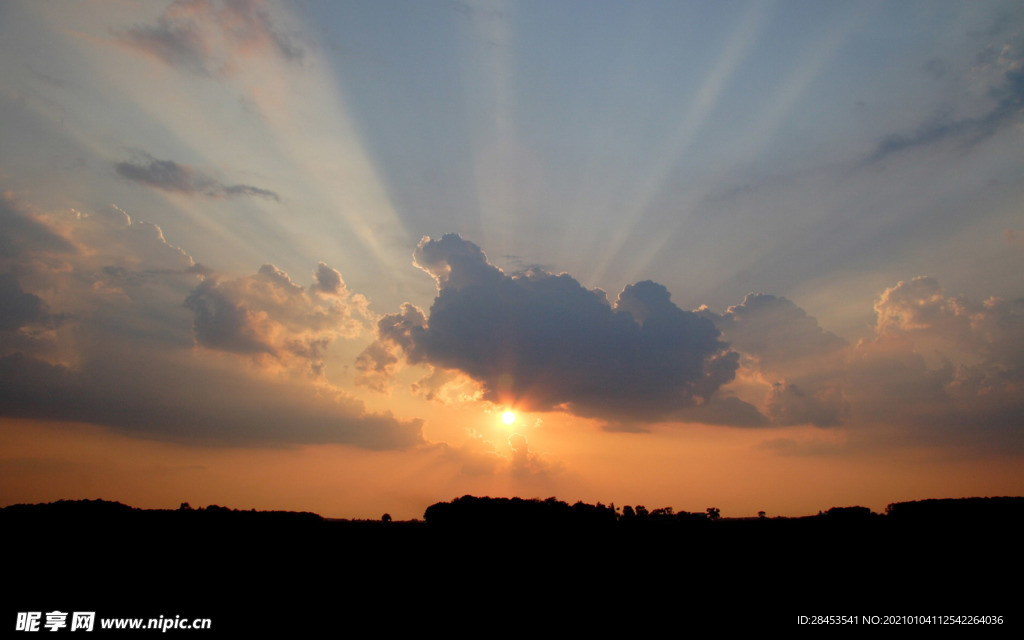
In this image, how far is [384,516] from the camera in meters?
165

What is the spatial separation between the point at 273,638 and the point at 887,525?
90.3 m

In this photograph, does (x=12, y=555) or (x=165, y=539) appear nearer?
(x=12, y=555)

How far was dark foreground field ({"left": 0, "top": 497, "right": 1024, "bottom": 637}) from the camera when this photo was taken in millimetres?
57781

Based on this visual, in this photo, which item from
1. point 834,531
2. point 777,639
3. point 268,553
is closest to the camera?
point 777,639

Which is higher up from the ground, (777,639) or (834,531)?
(834,531)

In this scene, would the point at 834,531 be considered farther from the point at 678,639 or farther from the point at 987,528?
the point at 678,639

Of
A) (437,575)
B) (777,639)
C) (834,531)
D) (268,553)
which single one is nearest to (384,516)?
(268,553)

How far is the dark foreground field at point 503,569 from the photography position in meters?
57.8

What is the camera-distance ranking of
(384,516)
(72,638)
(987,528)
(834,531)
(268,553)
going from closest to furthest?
(72,638)
(268,553)
(987,528)
(834,531)
(384,516)

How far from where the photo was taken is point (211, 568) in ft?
231

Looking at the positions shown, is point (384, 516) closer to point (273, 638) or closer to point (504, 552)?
point (504, 552)

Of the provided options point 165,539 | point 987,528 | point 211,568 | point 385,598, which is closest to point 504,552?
point 385,598

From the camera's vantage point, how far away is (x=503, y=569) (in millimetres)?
75625

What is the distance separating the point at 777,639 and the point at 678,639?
339 inches
